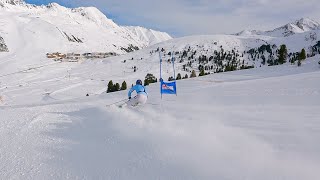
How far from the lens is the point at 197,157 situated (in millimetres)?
11508

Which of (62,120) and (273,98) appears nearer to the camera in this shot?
(62,120)

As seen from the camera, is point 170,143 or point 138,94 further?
point 138,94

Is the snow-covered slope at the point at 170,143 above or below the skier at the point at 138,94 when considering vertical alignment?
below

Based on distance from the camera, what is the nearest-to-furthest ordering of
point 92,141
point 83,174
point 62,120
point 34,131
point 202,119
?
point 83,174
point 92,141
point 202,119
point 34,131
point 62,120

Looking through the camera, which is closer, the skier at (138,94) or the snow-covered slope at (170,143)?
the snow-covered slope at (170,143)

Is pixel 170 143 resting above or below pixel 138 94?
below

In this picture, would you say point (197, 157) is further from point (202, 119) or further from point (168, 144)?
point (202, 119)

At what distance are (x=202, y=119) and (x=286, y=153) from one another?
254 inches

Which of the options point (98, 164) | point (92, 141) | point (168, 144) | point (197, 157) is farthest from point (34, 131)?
point (197, 157)

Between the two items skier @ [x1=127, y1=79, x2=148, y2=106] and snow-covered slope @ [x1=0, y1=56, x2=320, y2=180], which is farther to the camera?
skier @ [x1=127, y1=79, x2=148, y2=106]

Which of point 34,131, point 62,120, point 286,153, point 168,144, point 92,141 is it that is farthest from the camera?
point 62,120

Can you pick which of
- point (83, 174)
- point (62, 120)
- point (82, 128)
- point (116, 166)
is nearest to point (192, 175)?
point (116, 166)

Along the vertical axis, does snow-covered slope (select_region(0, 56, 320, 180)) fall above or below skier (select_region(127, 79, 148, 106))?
below

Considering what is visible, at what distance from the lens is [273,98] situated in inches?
936
